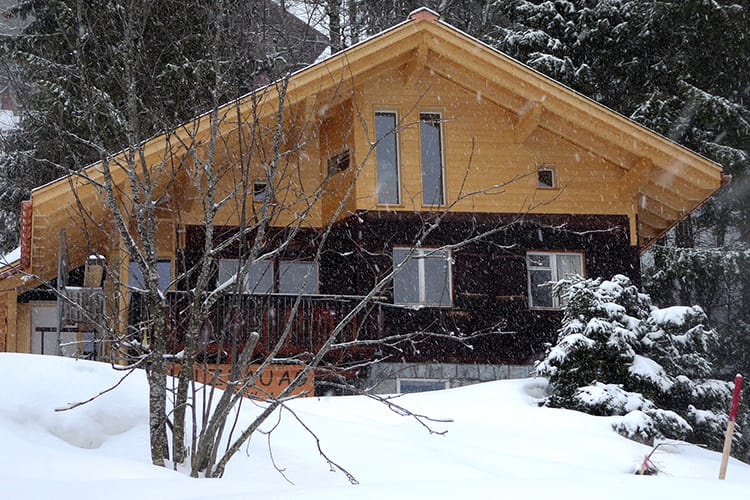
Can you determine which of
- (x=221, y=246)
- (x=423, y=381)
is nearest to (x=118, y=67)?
(x=221, y=246)

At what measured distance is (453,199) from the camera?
1570 centimetres

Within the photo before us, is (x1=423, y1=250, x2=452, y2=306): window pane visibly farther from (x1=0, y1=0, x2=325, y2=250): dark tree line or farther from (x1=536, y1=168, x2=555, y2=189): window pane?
(x1=0, y1=0, x2=325, y2=250): dark tree line

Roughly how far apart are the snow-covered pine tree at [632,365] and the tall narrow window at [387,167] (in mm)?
3301

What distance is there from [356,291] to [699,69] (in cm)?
1384

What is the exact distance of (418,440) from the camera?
9250 millimetres

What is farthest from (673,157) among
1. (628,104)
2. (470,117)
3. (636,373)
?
(628,104)

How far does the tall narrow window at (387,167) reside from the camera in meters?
16.0

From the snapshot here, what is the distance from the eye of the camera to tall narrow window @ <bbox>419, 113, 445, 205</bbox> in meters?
16.2

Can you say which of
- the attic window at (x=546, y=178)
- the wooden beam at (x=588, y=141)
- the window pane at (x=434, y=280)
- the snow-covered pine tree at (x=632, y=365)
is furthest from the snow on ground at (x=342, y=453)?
the wooden beam at (x=588, y=141)

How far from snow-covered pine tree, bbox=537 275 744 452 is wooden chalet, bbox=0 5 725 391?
1.88 meters

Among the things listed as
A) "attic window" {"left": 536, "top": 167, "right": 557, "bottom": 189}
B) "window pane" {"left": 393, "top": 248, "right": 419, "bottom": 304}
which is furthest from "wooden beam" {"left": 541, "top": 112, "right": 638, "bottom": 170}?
"window pane" {"left": 393, "top": 248, "right": 419, "bottom": 304}

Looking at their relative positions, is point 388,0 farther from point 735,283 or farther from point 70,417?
point 70,417

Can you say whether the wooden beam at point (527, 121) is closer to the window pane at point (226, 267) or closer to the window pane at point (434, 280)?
the window pane at point (434, 280)

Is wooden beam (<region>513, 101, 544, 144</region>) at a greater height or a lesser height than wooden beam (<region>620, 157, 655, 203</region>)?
greater
